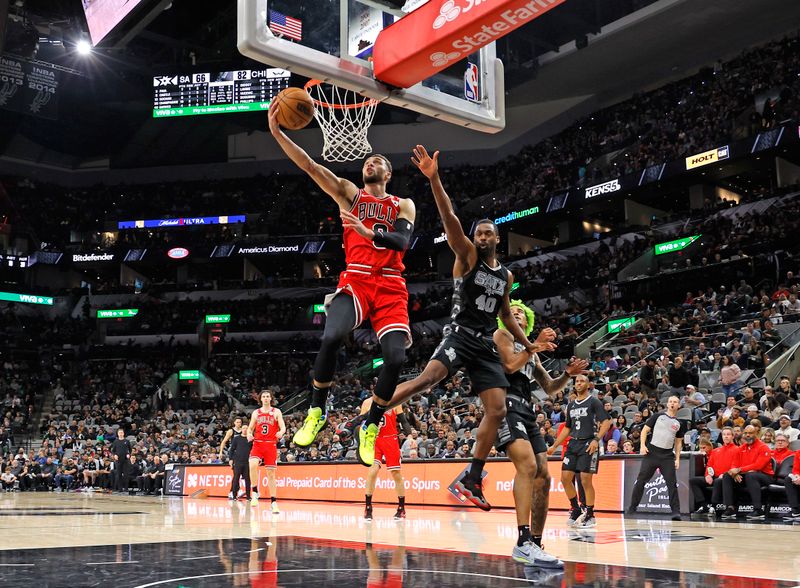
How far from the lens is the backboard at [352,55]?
6824 millimetres

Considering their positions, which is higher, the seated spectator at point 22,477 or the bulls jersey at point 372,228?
the bulls jersey at point 372,228

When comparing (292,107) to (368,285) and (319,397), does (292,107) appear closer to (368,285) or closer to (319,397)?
(368,285)

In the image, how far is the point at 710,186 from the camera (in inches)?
1160

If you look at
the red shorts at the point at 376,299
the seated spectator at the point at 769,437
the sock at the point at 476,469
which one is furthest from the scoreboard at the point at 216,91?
the sock at the point at 476,469

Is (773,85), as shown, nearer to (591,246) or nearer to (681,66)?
(681,66)

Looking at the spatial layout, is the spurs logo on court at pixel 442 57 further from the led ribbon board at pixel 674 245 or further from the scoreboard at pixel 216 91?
the scoreboard at pixel 216 91

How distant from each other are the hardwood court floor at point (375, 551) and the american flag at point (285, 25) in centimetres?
441

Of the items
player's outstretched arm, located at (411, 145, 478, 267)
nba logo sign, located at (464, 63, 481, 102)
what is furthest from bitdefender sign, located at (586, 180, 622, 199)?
player's outstretched arm, located at (411, 145, 478, 267)

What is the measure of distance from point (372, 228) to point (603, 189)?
2518 centimetres

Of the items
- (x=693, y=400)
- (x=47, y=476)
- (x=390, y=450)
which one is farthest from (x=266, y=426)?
(x=47, y=476)

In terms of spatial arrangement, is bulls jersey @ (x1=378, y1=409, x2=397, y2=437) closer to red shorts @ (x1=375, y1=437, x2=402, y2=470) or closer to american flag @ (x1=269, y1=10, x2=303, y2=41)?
red shorts @ (x1=375, y1=437, x2=402, y2=470)

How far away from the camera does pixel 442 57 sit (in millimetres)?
7277

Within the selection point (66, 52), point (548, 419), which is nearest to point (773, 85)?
point (548, 419)

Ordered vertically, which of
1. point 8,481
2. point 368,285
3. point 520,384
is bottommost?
point 8,481
